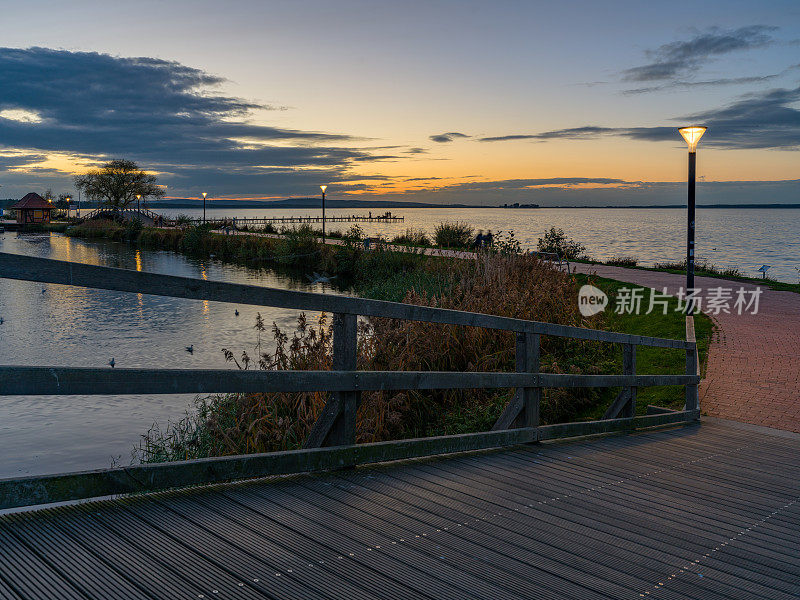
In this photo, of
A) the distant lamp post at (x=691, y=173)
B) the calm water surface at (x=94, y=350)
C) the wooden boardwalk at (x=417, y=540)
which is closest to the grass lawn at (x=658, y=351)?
the distant lamp post at (x=691, y=173)

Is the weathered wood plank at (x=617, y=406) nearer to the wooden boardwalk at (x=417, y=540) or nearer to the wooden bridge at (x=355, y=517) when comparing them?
the wooden bridge at (x=355, y=517)

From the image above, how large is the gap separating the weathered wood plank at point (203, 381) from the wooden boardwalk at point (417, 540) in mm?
580

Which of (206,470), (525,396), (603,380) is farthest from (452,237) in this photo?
(206,470)

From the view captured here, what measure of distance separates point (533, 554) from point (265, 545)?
1297 millimetres

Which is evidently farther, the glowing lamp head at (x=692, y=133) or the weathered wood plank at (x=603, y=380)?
the glowing lamp head at (x=692, y=133)

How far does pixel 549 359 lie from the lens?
1080 centimetres

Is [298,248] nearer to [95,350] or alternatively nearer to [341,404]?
[95,350]

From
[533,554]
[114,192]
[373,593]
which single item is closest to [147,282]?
[373,593]

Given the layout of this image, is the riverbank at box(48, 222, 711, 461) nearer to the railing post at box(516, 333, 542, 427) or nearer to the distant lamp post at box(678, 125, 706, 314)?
the distant lamp post at box(678, 125, 706, 314)

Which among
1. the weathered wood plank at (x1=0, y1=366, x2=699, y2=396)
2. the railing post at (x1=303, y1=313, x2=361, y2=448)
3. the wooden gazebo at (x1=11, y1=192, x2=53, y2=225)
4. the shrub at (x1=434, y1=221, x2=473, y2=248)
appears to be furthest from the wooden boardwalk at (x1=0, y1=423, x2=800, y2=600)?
the wooden gazebo at (x1=11, y1=192, x2=53, y2=225)

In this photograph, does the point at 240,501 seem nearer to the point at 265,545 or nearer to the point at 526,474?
the point at 265,545

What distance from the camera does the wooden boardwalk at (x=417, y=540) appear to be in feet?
8.63

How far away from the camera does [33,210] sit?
3701 inches

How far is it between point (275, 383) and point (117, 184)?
308ft
